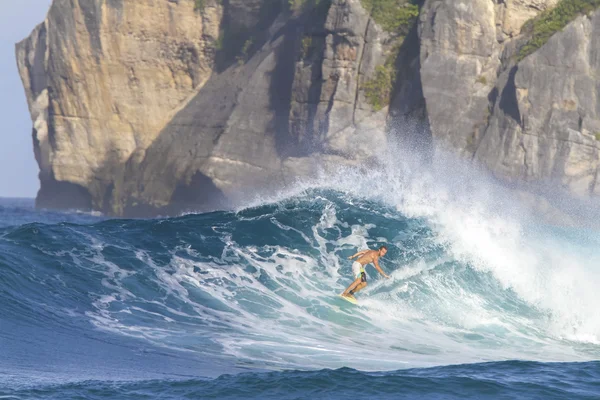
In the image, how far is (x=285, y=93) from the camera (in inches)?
1713

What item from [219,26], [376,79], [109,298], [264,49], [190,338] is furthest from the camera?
[219,26]

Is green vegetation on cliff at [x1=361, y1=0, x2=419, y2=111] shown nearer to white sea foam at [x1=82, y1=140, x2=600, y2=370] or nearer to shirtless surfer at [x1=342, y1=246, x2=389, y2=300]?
white sea foam at [x1=82, y1=140, x2=600, y2=370]

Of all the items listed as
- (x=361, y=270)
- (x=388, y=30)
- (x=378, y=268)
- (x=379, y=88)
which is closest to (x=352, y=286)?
(x=361, y=270)

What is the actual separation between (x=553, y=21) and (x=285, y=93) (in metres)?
12.0

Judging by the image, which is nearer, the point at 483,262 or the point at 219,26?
the point at 483,262

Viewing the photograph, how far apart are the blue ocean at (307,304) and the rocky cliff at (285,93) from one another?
14.5 meters

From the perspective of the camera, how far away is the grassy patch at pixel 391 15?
1578 inches

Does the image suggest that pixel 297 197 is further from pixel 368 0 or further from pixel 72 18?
pixel 72 18

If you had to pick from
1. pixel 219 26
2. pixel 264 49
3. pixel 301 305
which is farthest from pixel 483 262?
pixel 219 26

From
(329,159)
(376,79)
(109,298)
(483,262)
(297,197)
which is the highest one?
(376,79)

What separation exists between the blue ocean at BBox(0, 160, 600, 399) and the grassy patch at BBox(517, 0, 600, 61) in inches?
658

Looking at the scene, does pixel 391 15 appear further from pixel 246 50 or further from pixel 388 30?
pixel 246 50

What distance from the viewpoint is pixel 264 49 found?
1811 inches

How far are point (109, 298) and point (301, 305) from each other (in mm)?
3066
